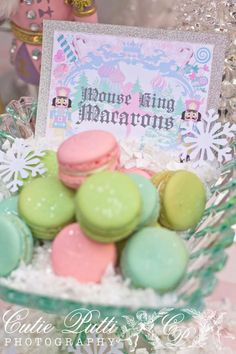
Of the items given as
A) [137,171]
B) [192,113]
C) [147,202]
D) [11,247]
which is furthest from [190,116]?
[11,247]

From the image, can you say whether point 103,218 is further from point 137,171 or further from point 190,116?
point 190,116

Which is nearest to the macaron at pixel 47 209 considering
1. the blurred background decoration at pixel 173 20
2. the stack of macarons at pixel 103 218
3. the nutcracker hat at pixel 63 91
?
the stack of macarons at pixel 103 218

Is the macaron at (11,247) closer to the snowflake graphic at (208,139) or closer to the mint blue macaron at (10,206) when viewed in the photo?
the mint blue macaron at (10,206)

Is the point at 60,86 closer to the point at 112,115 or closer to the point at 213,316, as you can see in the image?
the point at 112,115

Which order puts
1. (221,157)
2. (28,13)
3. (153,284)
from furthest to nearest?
(28,13)
(221,157)
(153,284)

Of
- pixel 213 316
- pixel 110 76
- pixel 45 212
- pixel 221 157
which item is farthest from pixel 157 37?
pixel 213 316
